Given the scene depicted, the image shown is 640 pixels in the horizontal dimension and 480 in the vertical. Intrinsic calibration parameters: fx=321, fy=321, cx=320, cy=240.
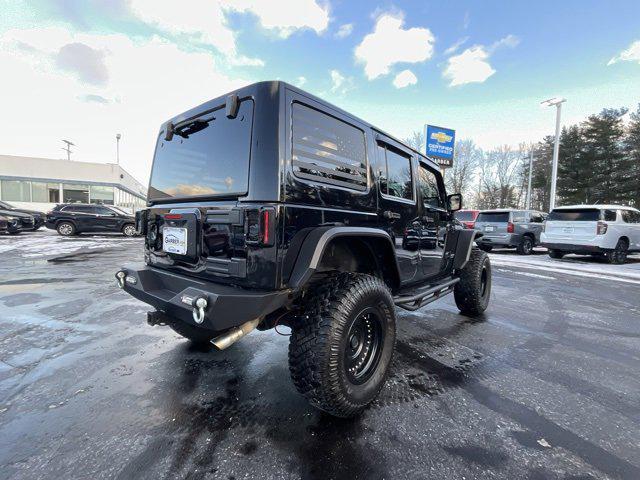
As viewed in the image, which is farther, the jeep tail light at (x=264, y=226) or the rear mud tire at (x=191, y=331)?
the rear mud tire at (x=191, y=331)

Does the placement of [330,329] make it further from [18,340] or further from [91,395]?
[18,340]

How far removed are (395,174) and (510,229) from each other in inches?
441

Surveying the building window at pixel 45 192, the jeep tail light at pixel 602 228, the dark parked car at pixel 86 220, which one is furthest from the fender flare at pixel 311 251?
the building window at pixel 45 192

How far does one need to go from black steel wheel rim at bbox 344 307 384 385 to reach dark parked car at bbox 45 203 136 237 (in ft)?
58.2

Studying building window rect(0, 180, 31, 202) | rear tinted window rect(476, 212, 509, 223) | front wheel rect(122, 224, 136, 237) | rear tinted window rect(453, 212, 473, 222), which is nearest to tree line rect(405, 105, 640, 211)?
rear tinted window rect(453, 212, 473, 222)

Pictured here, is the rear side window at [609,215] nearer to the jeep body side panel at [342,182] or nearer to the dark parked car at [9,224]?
the jeep body side panel at [342,182]

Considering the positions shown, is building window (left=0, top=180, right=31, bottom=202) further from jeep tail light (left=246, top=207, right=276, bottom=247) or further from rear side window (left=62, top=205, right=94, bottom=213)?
jeep tail light (left=246, top=207, right=276, bottom=247)

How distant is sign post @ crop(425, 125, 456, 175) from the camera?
16.0 metres

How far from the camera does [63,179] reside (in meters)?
27.9

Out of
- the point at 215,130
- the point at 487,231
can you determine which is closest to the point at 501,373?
the point at 215,130

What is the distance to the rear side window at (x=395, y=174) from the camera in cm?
297

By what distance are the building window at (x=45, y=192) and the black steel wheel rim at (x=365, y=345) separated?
3488 centimetres

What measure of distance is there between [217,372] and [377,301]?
5.05 feet

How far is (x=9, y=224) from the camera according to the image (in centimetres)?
1460
